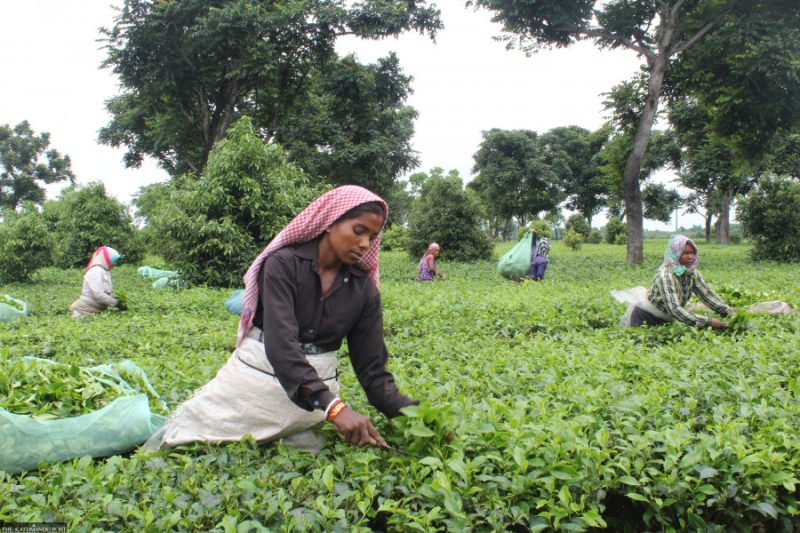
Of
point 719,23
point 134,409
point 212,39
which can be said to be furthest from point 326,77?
point 134,409

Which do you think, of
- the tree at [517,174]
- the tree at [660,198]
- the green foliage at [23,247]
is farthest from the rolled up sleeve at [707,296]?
the tree at [517,174]

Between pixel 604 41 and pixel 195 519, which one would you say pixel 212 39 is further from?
pixel 195 519

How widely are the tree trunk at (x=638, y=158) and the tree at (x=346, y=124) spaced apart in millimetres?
8829

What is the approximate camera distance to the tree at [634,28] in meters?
16.1

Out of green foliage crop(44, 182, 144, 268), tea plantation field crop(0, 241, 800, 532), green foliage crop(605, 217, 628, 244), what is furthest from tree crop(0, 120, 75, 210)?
Result: tea plantation field crop(0, 241, 800, 532)

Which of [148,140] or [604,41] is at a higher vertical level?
[604,41]

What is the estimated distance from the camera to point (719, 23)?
1546cm

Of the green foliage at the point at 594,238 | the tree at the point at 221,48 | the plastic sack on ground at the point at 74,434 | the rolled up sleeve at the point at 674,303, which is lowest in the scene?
the plastic sack on ground at the point at 74,434

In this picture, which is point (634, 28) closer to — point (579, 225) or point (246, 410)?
point (246, 410)

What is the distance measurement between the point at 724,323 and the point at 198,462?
482 centimetres

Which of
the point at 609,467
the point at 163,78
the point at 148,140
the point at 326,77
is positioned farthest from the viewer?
the point at 148,140

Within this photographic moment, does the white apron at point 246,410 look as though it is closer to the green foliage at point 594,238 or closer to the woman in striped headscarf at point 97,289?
the woman in striped headscarf at point 97,289

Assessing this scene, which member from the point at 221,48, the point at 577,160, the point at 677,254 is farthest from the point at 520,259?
the point at 577,160

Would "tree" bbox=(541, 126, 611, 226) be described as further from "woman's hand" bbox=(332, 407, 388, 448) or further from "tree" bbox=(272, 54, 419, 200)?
"woman's hand" bbox=(332, 407, 388, 448)
